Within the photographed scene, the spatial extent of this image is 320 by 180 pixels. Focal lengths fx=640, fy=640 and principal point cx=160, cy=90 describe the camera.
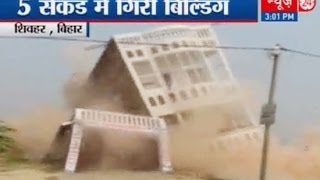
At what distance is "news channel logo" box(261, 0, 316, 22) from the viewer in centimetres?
236

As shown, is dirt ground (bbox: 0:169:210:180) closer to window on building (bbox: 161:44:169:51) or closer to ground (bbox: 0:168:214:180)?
A: ground (bbox: 0:168:214:180)

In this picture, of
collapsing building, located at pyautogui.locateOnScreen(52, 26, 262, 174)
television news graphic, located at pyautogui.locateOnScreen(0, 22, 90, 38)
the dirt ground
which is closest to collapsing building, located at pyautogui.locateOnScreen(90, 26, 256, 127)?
collapsing building, located at pyautogui.locateOnScreen(52, 26, 262, 174)

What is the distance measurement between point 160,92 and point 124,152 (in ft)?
0.86

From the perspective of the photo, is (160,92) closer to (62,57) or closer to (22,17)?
Answer: (62,57)

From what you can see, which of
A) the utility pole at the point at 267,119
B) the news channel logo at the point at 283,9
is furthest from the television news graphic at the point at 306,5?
the utility pole at the point at 267,119

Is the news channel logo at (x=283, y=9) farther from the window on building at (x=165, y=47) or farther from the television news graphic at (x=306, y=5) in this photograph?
the window on building at (x=165, y=47)

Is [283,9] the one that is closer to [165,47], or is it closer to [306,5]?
[306,5]

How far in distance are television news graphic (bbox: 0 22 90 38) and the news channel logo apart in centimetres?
66

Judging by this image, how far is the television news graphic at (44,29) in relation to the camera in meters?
2.34

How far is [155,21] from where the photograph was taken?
2.35m

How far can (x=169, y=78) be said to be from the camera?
7.86ft

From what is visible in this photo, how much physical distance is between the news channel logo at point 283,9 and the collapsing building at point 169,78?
21 centimetres

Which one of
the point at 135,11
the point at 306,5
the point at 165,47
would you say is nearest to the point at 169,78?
the point at 165,47

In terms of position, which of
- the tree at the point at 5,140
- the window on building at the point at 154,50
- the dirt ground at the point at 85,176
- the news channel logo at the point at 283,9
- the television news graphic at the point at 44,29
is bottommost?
the dirt ground at the point at 85,176
